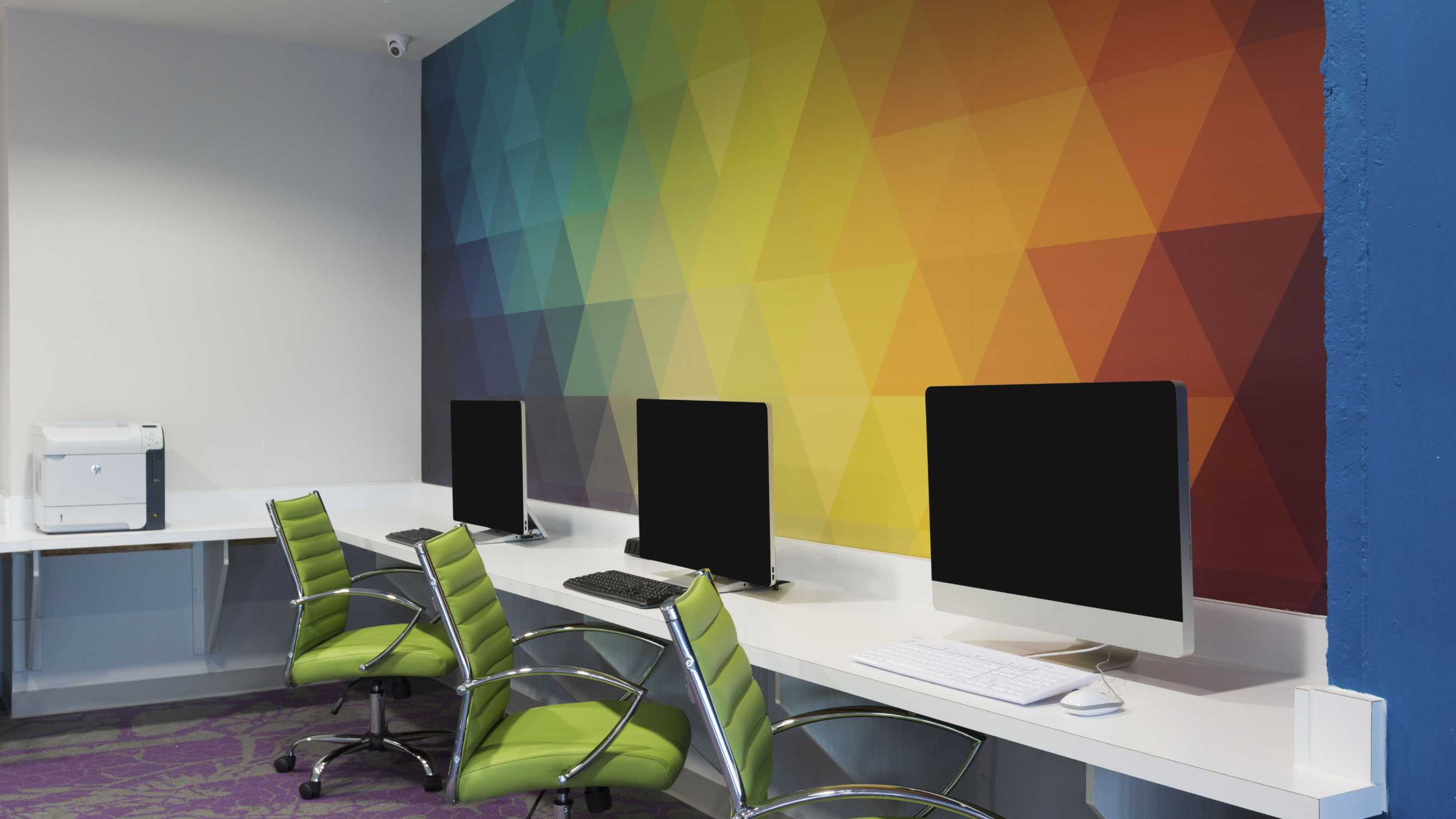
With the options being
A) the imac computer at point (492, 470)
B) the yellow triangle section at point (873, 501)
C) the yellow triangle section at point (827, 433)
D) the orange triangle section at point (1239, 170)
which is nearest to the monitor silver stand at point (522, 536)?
the imac computer at point (492, 470)

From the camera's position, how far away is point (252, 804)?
3.63 metres

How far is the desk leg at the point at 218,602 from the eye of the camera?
481 centimetres

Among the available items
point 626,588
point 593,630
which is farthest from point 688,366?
point 593,630

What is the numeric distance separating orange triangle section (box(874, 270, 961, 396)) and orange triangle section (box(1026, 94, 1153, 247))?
36 centimetres

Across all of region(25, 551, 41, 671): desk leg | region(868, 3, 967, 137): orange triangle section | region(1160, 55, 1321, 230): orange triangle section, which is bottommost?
region(25, 551, 41, 671): desk leg

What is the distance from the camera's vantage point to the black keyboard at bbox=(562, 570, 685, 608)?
9.50ft

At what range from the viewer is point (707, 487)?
311 centimetres

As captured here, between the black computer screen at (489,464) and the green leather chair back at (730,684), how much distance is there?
1.91m

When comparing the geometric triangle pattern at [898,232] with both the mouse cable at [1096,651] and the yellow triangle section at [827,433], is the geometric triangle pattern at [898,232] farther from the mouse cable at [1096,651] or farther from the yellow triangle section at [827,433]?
the mouse cable at [1096,651]

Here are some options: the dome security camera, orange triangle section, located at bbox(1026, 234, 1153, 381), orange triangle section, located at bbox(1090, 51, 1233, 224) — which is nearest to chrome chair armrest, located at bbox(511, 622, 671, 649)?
orange triangle section, located at bbox(1026, 234, 1153, 381)

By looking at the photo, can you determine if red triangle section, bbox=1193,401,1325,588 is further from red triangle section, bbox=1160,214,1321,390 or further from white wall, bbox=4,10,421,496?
white wall, bbox=4,10,421,496

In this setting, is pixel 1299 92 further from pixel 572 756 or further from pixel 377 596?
pixel 377 596

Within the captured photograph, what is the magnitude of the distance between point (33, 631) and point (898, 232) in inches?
161

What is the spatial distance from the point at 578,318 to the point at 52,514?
2.20m
